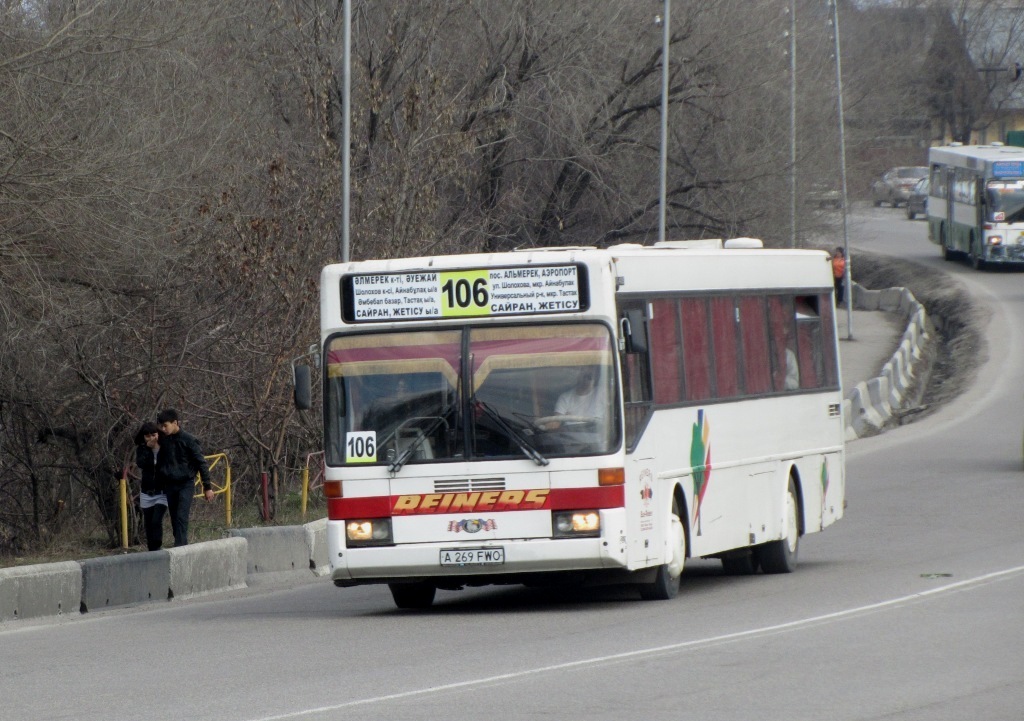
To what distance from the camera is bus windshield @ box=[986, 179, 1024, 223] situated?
165 feet

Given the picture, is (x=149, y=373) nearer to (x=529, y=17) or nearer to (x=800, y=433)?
(x=800, y=433)

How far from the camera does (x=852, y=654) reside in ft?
31.1

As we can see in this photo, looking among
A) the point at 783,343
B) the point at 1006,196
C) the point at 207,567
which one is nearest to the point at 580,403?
the point at 783,343

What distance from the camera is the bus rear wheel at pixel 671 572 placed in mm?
12734

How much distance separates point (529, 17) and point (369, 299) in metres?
21.4

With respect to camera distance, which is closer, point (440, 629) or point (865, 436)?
point (440, 629)

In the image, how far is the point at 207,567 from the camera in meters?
15.5

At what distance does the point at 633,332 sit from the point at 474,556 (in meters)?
1.91

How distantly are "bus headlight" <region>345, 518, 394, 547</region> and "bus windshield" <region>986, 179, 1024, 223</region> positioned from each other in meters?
41.6

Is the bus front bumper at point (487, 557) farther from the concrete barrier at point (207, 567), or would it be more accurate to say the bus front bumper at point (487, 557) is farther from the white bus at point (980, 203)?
the white bus at point (980, 203)


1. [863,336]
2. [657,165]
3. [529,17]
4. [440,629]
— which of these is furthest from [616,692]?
[863,336]

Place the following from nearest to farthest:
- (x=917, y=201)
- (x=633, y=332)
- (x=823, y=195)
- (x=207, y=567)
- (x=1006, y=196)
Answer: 1. (x=633, y=332)
2. (x=207, y=567)
3. (x=823, y=195)
4. (x=1006, y=196)
5. (x=917, y=201)

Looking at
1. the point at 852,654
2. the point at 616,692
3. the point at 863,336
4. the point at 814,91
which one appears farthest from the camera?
the point at 863,336

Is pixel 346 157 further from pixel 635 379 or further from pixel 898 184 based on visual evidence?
pixel 898 184
